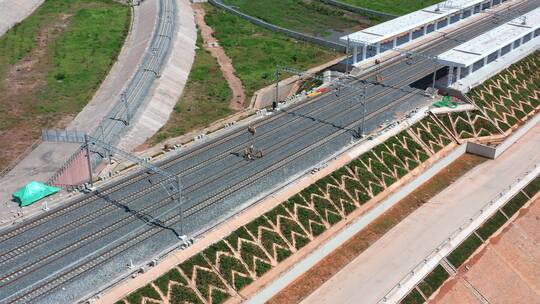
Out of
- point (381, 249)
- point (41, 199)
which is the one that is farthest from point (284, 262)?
point (41, 199)

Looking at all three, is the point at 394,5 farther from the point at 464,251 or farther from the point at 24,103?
the point at 464,251

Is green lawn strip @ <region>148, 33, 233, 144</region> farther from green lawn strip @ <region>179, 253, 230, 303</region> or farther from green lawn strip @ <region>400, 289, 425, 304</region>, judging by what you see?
green lawn strip @ <region>400, 289, 425, 304</region>

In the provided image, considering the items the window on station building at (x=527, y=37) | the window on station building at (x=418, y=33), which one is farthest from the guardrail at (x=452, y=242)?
the window on station building at (x=418, y=33)

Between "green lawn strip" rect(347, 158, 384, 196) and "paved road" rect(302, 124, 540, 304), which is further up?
"green lawn strip" rect(347, 158, 384, 196)

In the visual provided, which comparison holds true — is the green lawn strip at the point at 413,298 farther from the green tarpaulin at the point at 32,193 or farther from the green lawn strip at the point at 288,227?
the green tarpaulin at the point at 32,193

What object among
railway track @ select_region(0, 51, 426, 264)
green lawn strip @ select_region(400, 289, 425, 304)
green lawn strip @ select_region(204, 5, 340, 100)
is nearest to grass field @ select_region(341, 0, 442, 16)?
green lawn strip @ select_region(204, 5, 340, 100)
